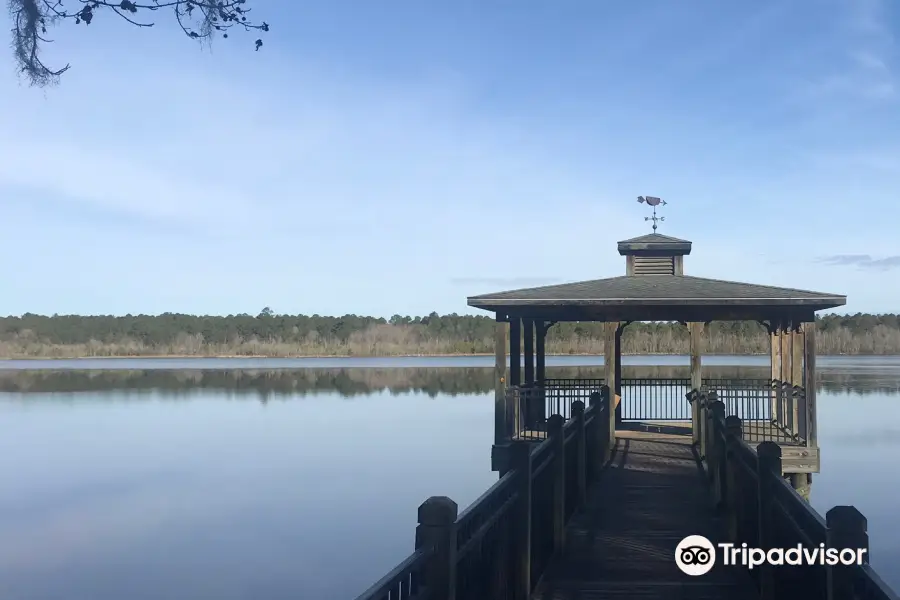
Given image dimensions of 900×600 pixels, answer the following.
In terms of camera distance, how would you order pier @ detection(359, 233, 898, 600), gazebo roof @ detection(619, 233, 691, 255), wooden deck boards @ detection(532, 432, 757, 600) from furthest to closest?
gazebo roof @ detection(619, 233, 691, 255), wooden deck boards @ detection(532, 432, 757, 600), pier @ detection(359, 233, 898, 600)

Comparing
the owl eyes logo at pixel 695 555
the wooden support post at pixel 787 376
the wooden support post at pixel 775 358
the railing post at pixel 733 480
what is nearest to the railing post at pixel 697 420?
the wooden support post at pixel 787 376

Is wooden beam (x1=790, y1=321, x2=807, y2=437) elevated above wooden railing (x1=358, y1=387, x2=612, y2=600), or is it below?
above

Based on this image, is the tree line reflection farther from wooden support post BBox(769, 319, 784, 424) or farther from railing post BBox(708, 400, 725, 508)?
railing post BBox(708, 400, 725, 508)

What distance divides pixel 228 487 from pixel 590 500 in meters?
14.7

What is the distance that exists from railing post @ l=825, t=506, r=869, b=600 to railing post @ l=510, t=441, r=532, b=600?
264 centimetres

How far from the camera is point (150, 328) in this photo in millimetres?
98000

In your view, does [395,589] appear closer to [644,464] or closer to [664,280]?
[644,464]

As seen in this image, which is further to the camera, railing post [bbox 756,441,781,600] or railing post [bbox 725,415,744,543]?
railing post [bbox 725,415,744,543]

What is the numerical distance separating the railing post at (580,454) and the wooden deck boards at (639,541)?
17 cm

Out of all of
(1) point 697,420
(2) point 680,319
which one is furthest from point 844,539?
(2) point 680,319

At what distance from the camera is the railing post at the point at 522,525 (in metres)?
6.20

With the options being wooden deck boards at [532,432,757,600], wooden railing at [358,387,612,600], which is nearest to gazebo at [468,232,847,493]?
wooden deck boards at [532,432,757,600]

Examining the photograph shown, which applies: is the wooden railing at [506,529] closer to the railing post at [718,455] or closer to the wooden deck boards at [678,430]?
the railing post at [718,455]

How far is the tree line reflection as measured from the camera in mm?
50344
